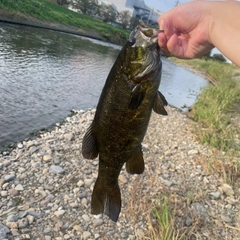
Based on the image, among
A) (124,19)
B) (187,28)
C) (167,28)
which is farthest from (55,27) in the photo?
(167,28)

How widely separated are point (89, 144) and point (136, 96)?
53 centimetres

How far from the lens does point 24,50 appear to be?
16.3 metres

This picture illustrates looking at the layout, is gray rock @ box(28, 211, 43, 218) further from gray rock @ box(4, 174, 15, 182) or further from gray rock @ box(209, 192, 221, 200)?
gray rock @ box(209, 192, 221, 200)

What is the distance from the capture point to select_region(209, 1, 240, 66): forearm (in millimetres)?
2039

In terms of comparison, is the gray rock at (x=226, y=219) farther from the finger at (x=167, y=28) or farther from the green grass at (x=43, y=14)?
the green grass at (x=43, y=14)

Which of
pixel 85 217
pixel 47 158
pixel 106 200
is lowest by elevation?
pixel 47 158

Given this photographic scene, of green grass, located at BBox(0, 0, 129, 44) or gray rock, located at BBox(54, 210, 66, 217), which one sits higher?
gray rock, located at BBox(54, 210, 66, 217)

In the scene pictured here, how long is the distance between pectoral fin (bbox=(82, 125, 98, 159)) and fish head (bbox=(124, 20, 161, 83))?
52 centimetres

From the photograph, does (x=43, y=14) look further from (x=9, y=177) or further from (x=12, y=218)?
(x=12, y=218)

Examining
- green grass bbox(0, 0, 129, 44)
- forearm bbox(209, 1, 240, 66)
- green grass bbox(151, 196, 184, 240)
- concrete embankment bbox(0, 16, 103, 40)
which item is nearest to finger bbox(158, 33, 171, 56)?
forearm bbox(209, 1, 240, 66)

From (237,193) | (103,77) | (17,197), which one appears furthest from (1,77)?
(237,193)

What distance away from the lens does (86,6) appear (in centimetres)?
5869

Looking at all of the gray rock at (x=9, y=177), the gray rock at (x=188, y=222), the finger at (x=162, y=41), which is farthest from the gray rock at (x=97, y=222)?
the finger at (x=162, y=41)

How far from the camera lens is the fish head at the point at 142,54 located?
1978mm
